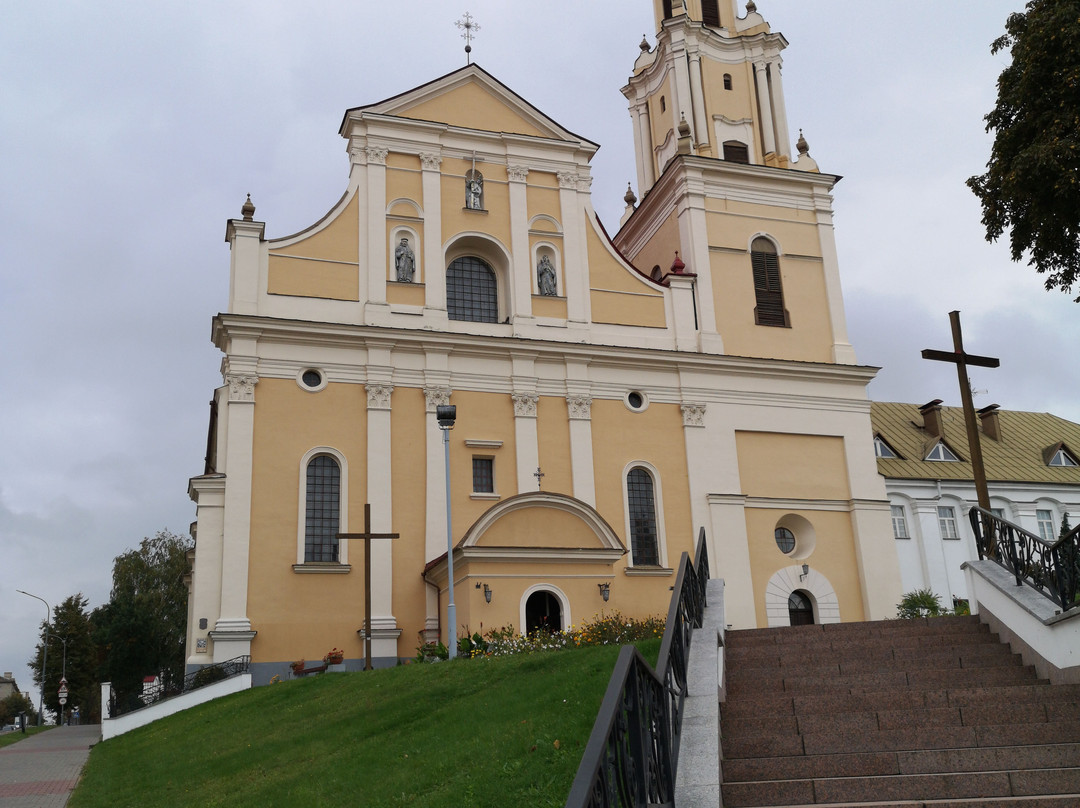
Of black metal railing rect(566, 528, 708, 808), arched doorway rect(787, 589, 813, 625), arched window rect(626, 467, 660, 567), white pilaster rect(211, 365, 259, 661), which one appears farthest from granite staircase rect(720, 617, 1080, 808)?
arched doorway rect(787, 589, 813, 625)

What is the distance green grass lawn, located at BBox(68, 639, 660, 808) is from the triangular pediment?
53.1 feet

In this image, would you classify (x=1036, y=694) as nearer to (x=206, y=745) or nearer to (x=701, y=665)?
(x=701, y=665)

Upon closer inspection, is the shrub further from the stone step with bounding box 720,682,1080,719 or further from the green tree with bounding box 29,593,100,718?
the green tree with bounding box 29,593,100,718

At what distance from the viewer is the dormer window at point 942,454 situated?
4175cm

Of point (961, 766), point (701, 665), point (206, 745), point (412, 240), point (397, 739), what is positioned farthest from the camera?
point (412, 240)

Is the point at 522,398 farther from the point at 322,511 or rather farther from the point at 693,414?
the point at 322,511

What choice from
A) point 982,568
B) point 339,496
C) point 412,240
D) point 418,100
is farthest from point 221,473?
point 982,568

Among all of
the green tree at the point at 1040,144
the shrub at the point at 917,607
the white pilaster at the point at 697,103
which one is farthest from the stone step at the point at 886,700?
the white pilaster at the point at 697,103

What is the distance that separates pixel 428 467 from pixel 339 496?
87.4 inches

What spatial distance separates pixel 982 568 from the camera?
12164 millimetres

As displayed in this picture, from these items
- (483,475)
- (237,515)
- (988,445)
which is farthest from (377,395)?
(988,445)

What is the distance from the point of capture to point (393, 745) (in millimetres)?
11602

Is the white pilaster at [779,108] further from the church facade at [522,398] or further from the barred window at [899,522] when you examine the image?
the barred window at [899,522]

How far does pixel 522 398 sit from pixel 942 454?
894 inches
